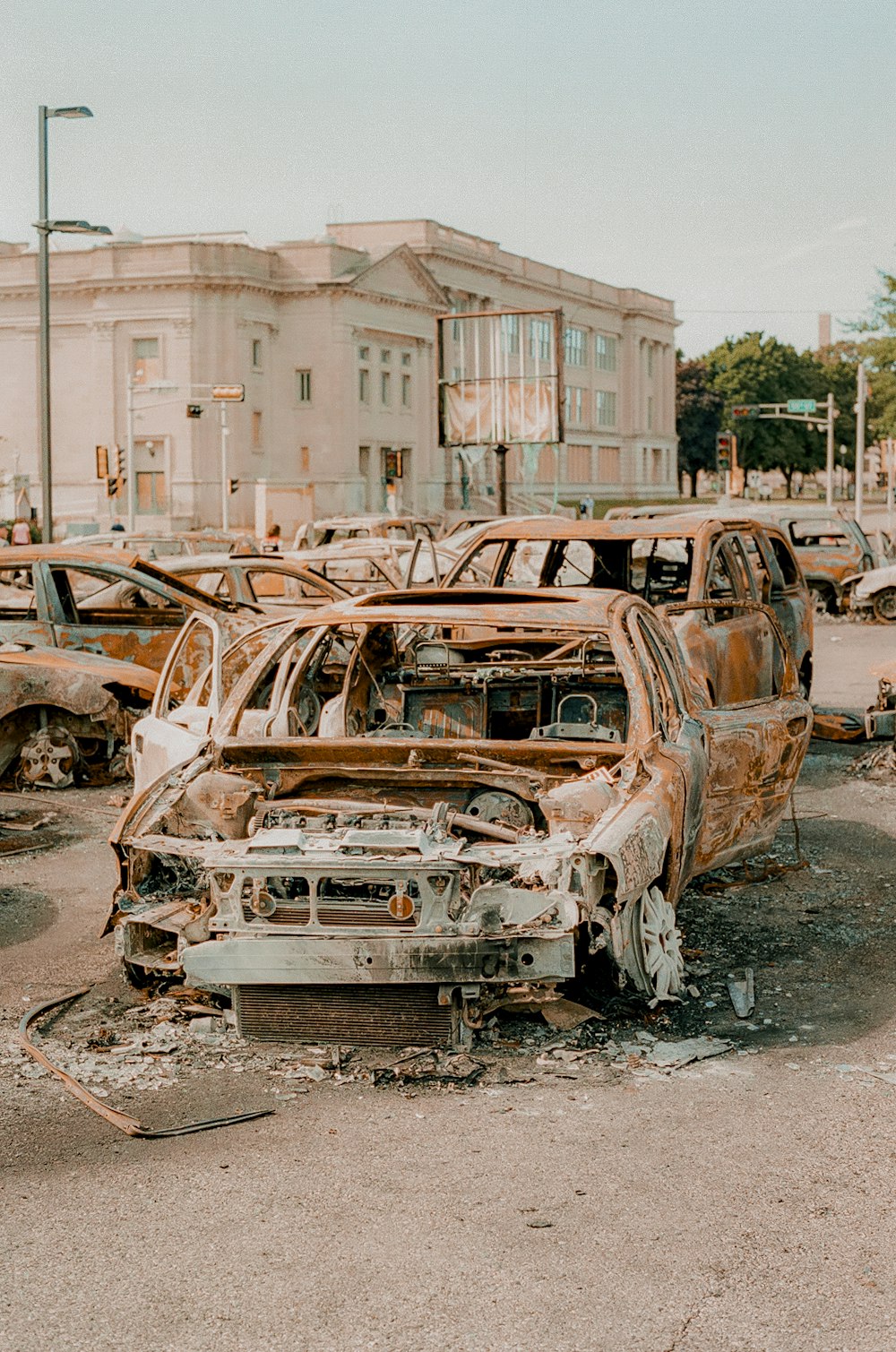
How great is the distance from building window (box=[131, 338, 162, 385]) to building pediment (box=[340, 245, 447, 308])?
928 centimetres

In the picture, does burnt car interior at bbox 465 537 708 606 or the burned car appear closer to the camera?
the burned car

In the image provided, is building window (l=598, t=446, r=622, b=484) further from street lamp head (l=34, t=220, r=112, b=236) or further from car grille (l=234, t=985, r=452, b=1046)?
car grille (l=234, t=985, r=452, b=1046)

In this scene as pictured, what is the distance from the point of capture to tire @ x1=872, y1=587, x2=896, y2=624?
89.4 feet

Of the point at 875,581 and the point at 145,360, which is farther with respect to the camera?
the point at 145,360

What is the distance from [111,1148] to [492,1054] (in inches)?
55.9

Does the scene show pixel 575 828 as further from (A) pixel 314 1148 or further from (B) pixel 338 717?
(B) pixel 338 717

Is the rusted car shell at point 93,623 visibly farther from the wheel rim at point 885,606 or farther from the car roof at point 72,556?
the wheel rim at point 885,606

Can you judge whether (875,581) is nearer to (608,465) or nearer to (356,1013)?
(356,1013)

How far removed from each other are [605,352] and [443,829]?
111683mm

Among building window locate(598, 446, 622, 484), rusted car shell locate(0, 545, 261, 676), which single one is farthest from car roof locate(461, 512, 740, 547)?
building window locate(598, 446, 622, 484)

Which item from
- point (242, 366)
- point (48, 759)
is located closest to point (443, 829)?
point (48, 759)

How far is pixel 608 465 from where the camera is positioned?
117000mm

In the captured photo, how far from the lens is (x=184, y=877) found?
669 centimetres

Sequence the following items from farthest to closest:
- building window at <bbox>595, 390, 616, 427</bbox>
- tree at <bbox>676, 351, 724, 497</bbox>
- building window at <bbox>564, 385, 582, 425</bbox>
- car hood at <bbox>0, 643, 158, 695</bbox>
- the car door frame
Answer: tree at <bbox>676, 351, 724, 497</bbox>
building window at <bbox>595, 390, 616, 427</bbox>
building window at <bbox>564, 385, 582, 425</bbox>
car hood at <bbox>0, 643, 158, 695</bbox>
the car door frame
